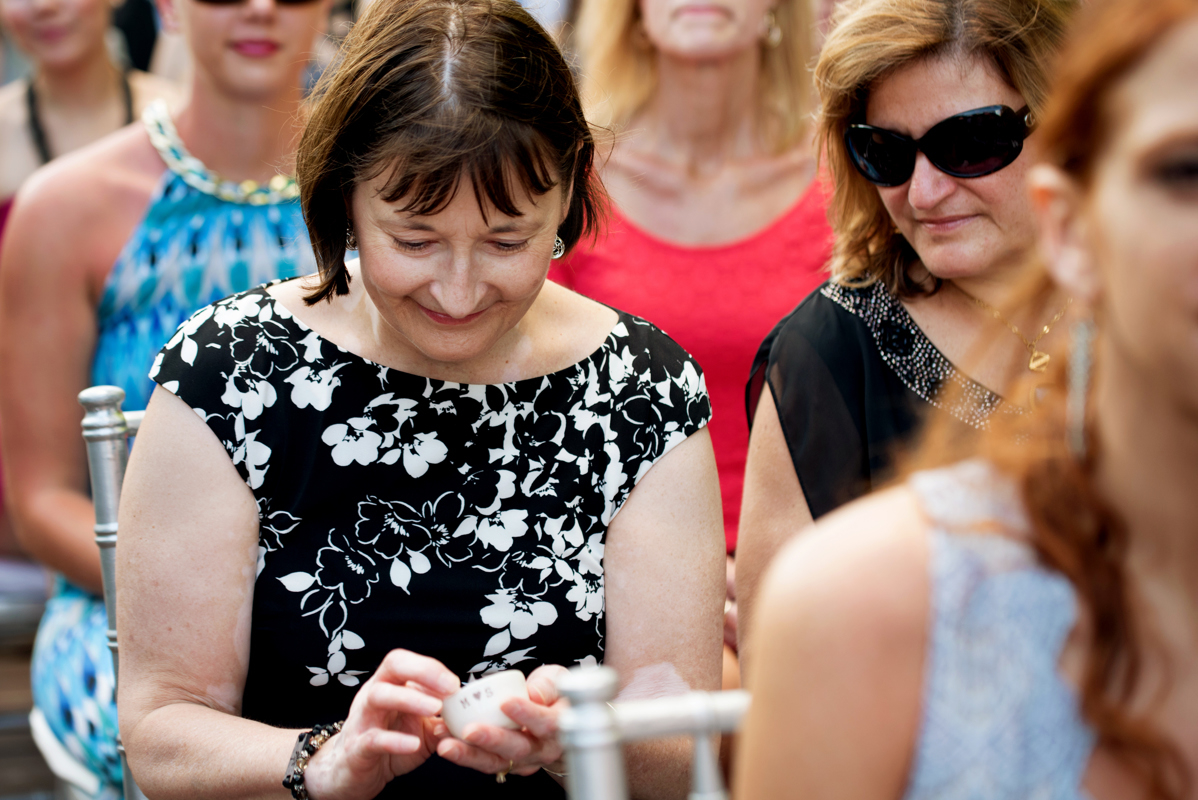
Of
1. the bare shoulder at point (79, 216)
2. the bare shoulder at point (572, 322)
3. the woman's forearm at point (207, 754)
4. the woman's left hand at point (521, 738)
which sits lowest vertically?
the woman's forearm at point (207, 754)

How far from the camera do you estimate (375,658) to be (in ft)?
5.60

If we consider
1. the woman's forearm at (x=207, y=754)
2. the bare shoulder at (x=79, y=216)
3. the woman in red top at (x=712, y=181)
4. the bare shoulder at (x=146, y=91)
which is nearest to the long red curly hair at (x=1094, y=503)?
the woman's forearm at (x=207, y=754)

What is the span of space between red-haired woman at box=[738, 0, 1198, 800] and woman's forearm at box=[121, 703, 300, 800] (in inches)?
30.4

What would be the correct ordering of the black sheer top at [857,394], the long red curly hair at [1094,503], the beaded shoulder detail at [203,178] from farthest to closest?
1. the beaded shoulder detail at [203,178]
2. the black sheer top at [857,394]
3. the long red curly hair at [1094,503]

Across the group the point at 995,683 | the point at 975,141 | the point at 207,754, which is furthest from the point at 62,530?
the point at 995,683

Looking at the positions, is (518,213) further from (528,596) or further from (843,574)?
(843,574)

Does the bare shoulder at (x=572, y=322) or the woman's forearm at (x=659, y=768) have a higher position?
the bare shoulder at (x=572, y=322)

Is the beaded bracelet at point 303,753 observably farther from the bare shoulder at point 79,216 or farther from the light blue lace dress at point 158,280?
the bare shoulder at point 79,216

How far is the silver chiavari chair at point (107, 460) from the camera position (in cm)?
192

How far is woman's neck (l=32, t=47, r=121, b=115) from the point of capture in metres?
3.60

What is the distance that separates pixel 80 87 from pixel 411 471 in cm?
245

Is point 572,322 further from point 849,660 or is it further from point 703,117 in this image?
point 703,117

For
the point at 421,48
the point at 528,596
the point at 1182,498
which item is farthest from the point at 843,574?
the point at 421,48

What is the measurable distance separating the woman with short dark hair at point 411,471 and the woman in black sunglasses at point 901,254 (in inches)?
10.2
